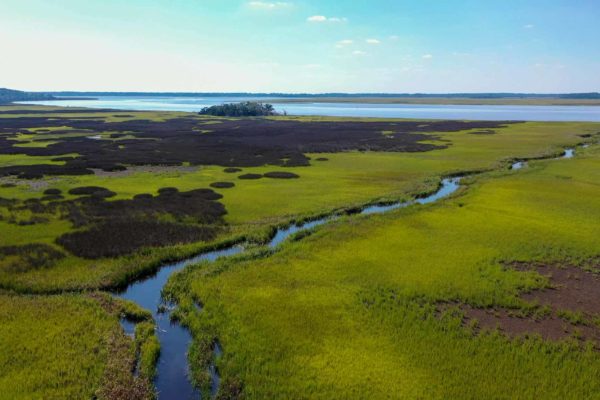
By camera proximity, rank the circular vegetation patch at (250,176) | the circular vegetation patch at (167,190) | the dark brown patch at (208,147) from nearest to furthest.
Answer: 1. the circular vegetation patch at (167,190)
2. the circular vegetation patch at (250,176)
3. the dark brown patch at (208,147)

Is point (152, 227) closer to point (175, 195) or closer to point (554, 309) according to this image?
point (175, 195)

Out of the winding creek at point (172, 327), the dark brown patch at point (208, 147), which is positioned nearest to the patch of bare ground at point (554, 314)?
the winding creek at point (172, 327)

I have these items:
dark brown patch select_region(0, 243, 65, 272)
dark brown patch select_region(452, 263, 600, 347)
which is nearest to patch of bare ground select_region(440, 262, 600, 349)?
dark brown patch select_region(452, 263, 600, 347)

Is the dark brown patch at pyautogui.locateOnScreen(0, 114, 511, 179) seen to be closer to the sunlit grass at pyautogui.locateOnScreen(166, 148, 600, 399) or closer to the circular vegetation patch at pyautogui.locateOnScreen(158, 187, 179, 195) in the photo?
the circular vegetation patch at pyautogui.locateOnScreen(158, 187, 179, 195)

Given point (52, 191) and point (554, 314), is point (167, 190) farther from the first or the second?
point (554, 314)

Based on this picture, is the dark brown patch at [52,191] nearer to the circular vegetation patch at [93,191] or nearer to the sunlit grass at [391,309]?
the circular vegetation patch at [93,191]
